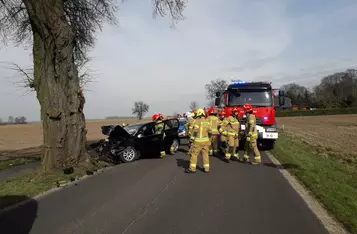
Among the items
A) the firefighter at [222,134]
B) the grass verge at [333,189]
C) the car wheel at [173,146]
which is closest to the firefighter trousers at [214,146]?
the firefighter at [222,134]

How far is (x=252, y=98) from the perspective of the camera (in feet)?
48.6

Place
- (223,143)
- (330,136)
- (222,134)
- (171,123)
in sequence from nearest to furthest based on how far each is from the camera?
(222,134)
(223,143)
(171,123)
(330,136)

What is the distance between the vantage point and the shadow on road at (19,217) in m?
4.97

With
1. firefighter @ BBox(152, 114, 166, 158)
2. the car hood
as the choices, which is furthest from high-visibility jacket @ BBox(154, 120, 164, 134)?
the car hood

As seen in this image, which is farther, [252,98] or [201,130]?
[252,98]

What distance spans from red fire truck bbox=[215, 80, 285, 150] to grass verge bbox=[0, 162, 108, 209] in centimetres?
709

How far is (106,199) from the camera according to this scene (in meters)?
6.58

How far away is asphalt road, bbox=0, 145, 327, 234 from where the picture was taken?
4844mm

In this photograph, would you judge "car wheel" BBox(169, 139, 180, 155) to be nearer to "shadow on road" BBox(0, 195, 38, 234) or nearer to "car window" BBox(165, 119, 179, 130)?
"car window" BBox(165, 119, 179, 130)

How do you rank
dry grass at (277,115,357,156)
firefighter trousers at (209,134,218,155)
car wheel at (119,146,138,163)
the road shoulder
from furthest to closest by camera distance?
1. dry grass at (277,115,357,156)
2. firefighter trousers at (209,134,218,155)
3. car wheel at (119,146,138,163)
4. the road shoulder

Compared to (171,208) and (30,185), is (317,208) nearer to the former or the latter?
(171,208)

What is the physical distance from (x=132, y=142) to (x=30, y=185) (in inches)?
191

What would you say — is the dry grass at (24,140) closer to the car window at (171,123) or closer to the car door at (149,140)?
the car door at (149,140)

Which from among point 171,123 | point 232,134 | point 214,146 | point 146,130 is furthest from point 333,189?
point 171,123
